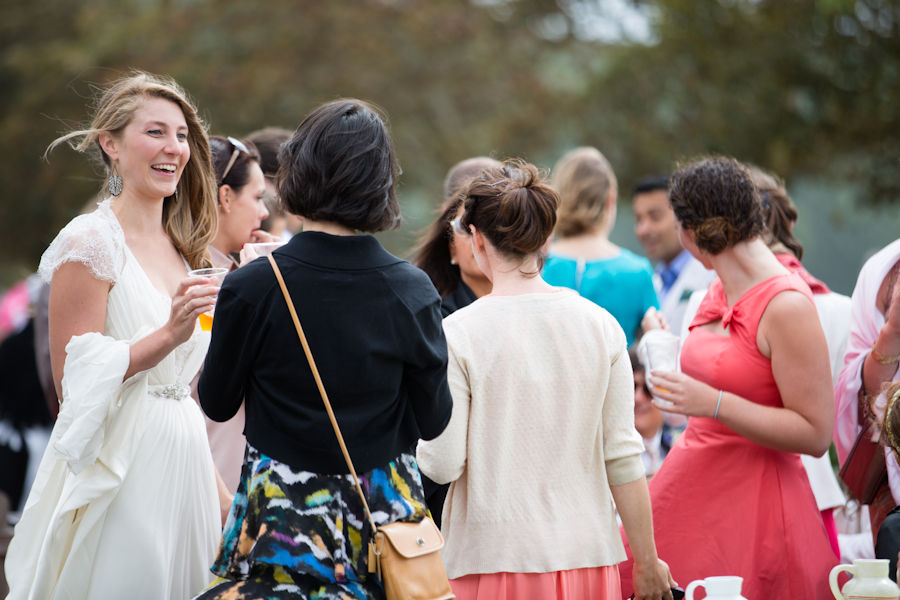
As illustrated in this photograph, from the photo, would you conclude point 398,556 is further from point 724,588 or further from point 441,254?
point 441,254

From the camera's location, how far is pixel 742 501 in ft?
9.58

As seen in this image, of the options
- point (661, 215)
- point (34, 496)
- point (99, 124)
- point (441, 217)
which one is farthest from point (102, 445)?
point (661, 215)

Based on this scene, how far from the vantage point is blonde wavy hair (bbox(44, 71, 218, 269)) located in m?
2.67

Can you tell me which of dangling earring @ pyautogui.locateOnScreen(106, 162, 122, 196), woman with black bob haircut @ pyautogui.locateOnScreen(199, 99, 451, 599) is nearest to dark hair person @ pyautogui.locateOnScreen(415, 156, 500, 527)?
dangling earring @ pyautogui.locateOnScreen(106, 162, 122, 196)

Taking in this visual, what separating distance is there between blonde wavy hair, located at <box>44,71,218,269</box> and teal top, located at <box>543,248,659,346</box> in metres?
2.23

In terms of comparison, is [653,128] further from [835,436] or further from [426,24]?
[835,436]

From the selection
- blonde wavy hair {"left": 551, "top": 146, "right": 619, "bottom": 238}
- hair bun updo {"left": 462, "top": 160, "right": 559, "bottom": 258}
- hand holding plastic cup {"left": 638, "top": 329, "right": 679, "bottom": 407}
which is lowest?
hand holding plastic cup {"left": 638, "top": 329, "right": 679, "bottom": 407}

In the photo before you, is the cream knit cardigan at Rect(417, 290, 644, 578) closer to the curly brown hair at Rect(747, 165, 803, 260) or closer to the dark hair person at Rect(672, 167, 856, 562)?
the dark hair person at Rect(672, 167, 856, 562)

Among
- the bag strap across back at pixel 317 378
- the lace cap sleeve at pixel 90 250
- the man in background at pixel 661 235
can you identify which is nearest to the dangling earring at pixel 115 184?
the lace cap sleeve at pixel 90 250

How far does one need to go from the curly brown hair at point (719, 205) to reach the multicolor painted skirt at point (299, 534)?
5.34 feet

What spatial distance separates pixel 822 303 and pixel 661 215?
2.52 metres

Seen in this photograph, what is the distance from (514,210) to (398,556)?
1013mm

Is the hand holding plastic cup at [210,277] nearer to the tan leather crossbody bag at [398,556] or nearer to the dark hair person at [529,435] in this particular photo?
the tan leather crossbody bag at [398,556]

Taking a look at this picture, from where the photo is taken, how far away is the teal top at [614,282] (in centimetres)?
460
